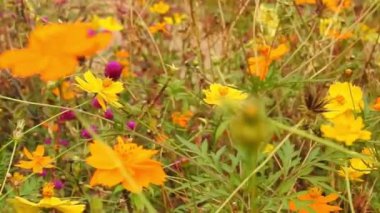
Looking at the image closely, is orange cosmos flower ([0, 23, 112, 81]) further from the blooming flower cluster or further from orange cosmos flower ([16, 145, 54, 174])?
orange cosmos flower ([16, 145, 54, 174])

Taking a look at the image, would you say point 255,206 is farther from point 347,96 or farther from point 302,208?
point 347,96

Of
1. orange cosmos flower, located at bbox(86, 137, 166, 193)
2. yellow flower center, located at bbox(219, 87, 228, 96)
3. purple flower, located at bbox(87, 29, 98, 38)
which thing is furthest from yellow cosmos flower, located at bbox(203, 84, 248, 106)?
purple flower, located at bbox(87, 29, 98, 38)

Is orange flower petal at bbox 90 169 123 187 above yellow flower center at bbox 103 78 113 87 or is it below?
below

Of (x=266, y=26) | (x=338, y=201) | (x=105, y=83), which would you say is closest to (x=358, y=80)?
(x=266, y=26)

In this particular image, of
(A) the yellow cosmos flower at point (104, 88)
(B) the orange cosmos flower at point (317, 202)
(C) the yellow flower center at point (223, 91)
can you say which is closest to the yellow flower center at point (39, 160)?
(A) the yellow cosmos flower at point (104, 88)

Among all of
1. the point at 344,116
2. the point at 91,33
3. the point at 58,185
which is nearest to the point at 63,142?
the point at 58,185

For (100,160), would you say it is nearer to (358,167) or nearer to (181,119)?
(358,167)

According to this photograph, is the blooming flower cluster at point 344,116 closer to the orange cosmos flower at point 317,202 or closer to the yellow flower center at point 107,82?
the orange cosmos flower at point 317,202
